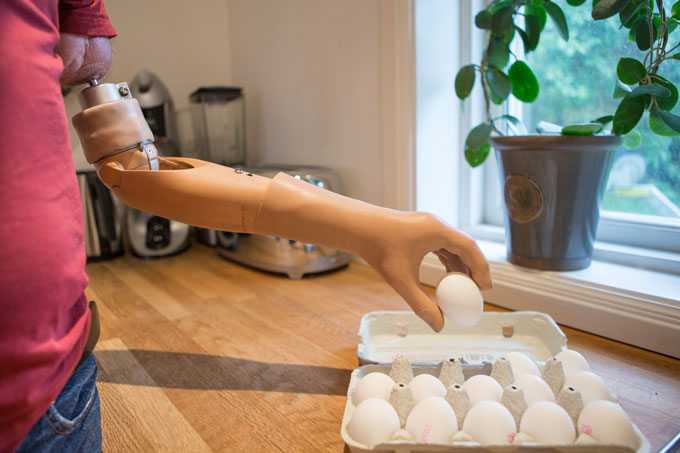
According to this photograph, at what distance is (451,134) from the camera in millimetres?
1253

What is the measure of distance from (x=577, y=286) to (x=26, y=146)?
0.87 metres

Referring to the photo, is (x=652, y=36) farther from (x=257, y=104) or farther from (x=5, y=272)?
(x=257, y=104)

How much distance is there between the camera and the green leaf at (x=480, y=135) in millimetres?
1040

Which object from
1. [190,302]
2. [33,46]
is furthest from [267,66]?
[33,46]

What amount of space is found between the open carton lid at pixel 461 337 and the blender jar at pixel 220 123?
959mm

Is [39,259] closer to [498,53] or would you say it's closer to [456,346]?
[456,346]

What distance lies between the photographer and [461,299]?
634 mm

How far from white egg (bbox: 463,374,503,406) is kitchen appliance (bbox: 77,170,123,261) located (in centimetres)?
122

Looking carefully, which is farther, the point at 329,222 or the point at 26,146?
the point at 329,222

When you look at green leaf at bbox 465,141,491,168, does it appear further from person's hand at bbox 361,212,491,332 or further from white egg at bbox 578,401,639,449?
white egg at bbox 578,401,639,449

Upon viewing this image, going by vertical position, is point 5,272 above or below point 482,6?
below

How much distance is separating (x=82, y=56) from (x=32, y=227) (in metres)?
0.32

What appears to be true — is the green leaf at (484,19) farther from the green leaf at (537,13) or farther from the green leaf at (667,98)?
the green leaf at (667,98)

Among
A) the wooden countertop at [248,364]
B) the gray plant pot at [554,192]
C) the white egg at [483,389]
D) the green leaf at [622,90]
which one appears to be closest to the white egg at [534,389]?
the white egg at [483,389]
